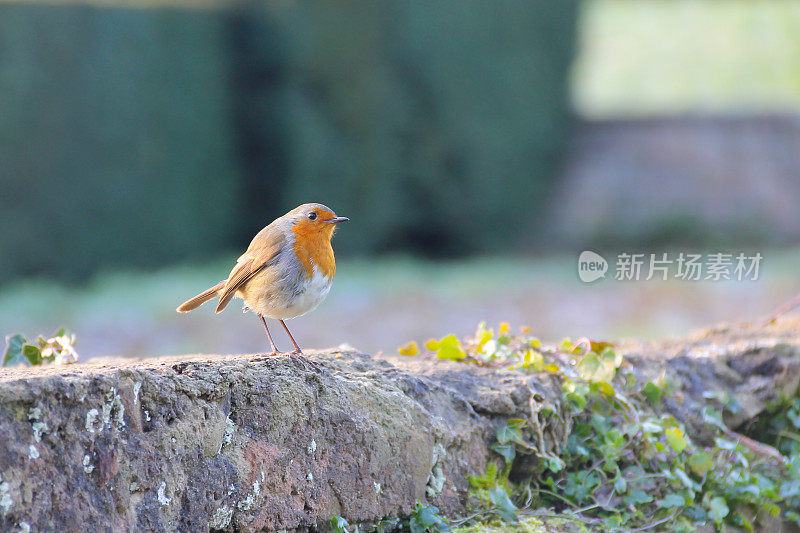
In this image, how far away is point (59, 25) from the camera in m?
9.54

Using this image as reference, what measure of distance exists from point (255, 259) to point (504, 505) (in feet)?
3.65

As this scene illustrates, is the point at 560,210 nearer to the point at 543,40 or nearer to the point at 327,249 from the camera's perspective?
the point at 543,40

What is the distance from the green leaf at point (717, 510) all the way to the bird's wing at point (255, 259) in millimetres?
1551

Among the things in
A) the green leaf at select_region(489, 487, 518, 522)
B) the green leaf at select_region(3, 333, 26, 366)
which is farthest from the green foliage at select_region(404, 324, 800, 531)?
the green leaf at select_region(3, 333, 26, 366)

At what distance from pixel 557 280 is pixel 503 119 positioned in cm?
249

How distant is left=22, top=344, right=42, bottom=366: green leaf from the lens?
2.99 meters

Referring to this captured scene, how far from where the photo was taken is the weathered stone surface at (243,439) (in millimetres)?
1890

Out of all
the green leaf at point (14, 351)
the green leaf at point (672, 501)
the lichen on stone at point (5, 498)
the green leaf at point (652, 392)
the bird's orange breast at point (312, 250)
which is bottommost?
the green leaf at point (672, 501)

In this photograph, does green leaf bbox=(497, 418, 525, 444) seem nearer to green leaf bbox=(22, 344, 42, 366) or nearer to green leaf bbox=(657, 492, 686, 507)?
green leaf bbox=(657, 492, 686, 507)

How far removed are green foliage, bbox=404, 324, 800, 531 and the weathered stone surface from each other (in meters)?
0.07

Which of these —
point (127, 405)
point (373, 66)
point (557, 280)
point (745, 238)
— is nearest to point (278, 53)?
point (373, 66)

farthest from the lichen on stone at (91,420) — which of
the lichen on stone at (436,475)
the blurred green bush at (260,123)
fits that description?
the blurred green bush at (260,123)

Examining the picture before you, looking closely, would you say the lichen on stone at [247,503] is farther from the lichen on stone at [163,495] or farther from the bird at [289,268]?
the bird at [289,268]

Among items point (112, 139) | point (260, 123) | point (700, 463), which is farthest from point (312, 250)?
point (260, 123)
